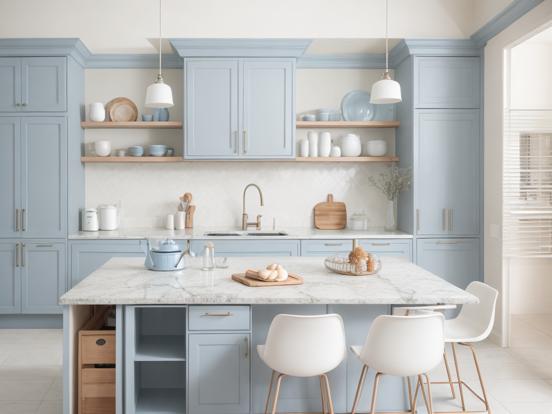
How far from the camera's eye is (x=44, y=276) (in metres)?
5.12

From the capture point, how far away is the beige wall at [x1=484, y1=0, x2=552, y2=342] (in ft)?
15.5

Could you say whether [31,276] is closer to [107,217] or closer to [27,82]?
[107,217]

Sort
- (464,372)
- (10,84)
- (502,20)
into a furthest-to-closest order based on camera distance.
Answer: (10,84) → (502,20) → (464,372)

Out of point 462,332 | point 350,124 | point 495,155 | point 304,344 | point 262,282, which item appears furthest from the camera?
point 350,124

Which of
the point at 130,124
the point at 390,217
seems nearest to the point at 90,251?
the point at 130,124

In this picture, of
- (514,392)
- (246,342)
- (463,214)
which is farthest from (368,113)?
(246,342)

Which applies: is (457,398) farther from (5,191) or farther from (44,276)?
(5,191)

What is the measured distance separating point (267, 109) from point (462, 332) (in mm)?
2932

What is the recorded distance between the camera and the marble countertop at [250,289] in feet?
8.97

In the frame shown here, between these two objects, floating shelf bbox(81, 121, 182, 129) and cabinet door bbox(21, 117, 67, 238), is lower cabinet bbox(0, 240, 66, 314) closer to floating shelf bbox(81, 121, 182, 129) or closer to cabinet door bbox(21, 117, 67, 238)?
cabinet door bbox(21, 117, 67, 238)

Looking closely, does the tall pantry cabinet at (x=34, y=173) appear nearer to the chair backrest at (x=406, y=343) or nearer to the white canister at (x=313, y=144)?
the white canister at (x=313, y=144)

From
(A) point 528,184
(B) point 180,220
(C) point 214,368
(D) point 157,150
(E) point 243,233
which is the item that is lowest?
(C) point 214,368

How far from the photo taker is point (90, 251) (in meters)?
5.12

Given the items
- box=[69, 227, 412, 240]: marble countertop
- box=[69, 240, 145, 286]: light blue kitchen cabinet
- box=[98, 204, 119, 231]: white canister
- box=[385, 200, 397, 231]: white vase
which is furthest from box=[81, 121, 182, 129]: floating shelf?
box=[385, 200, 397, 231]: white vase
